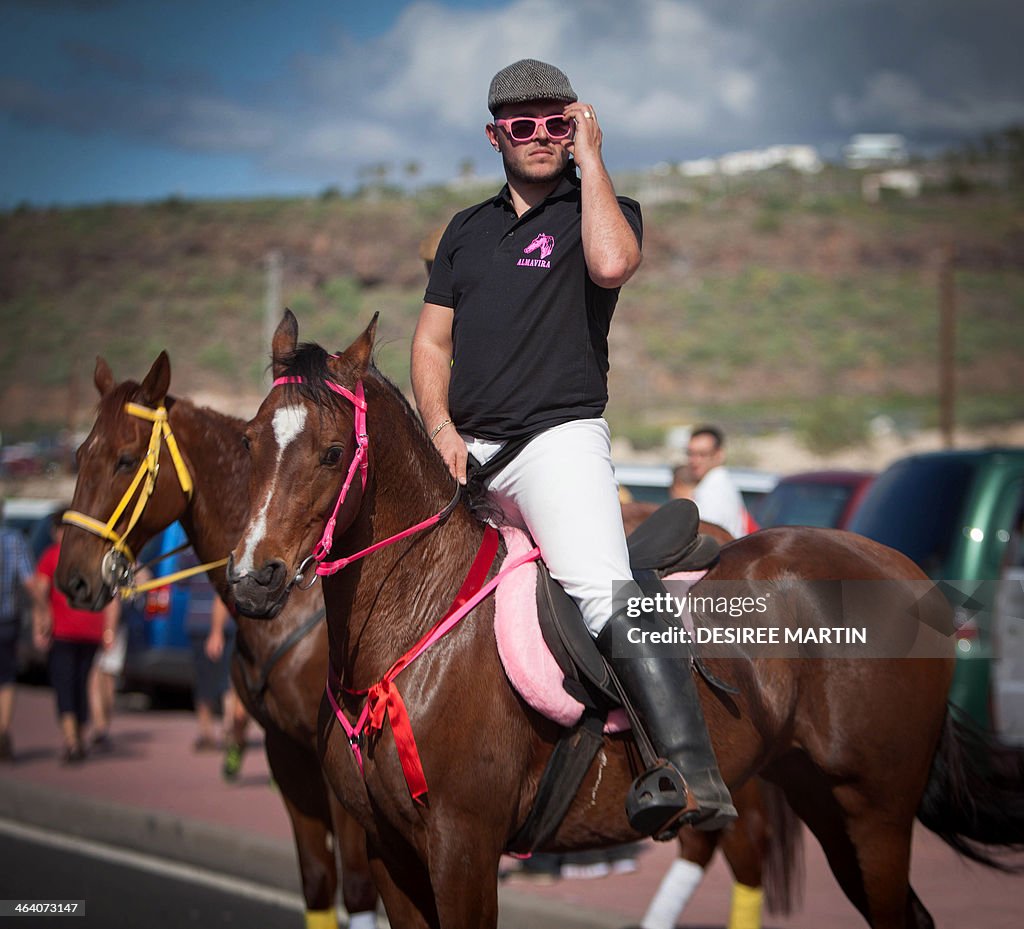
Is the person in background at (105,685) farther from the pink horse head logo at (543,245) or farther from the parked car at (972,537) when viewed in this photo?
the pink horse head logo at (543,245)

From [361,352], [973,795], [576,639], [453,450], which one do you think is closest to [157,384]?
[361,352]

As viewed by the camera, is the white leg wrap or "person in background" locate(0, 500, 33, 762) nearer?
the white leg wrap

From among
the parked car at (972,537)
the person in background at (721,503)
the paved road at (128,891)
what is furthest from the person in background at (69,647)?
the parked car at (972,537)

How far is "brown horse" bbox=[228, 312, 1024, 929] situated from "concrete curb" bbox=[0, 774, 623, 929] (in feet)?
→ 6.64

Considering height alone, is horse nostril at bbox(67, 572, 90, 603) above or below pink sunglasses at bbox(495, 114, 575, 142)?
below

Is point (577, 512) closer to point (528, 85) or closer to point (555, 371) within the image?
point (555, 371)

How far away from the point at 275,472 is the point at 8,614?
27.1 ft

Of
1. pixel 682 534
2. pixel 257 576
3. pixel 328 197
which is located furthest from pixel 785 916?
pixel 328 197

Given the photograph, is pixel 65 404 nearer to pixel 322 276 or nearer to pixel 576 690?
pixel 322 276

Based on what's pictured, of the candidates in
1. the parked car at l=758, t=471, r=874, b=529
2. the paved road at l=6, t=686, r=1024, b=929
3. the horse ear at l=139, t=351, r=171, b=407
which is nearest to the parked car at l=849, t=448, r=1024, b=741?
the paved road at l=6, t=686, r=1024, b=929

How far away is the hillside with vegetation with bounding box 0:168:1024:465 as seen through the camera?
4706cm

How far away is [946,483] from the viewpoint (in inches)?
296

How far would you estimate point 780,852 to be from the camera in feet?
17.9

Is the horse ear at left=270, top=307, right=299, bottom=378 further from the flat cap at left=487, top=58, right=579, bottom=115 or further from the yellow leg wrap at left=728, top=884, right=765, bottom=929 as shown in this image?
the yellow leg wrap at left=728, top=884, right=765, bottom=929
